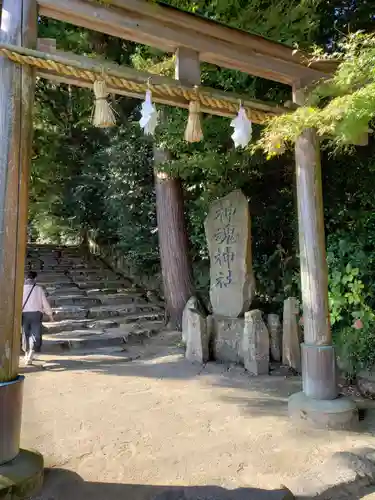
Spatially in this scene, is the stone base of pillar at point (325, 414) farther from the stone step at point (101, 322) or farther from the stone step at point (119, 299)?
the stone step at point (119, 299)

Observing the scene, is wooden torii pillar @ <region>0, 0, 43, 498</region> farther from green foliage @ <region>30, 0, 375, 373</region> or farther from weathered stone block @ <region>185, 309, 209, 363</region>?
weathered stone block @ <region>185, 309, 209, 363</region>

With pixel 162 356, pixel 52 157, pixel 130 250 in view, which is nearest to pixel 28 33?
pixel 162 356

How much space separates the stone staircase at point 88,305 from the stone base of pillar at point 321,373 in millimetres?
4369

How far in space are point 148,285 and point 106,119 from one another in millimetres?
9112

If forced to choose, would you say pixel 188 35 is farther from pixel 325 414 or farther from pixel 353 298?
pixel 353 298

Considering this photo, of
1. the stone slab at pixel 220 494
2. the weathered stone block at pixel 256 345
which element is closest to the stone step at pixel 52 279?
the weathered stone block at pixel 256 345

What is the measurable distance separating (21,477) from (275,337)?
418cm

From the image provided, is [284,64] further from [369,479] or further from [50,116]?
[50,116]

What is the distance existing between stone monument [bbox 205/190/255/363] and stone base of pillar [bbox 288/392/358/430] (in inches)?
82.9

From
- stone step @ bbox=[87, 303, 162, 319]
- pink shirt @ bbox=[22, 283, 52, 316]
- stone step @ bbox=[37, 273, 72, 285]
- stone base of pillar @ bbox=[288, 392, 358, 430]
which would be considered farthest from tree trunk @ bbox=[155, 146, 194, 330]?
stone base of pillar @ bbox=[288, 392, 358, 430]

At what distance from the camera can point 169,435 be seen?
12.0 ft

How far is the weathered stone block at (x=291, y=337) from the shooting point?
575cm

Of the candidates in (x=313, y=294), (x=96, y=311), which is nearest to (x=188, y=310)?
(x=313, y=294)

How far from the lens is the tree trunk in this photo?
8.63 m
